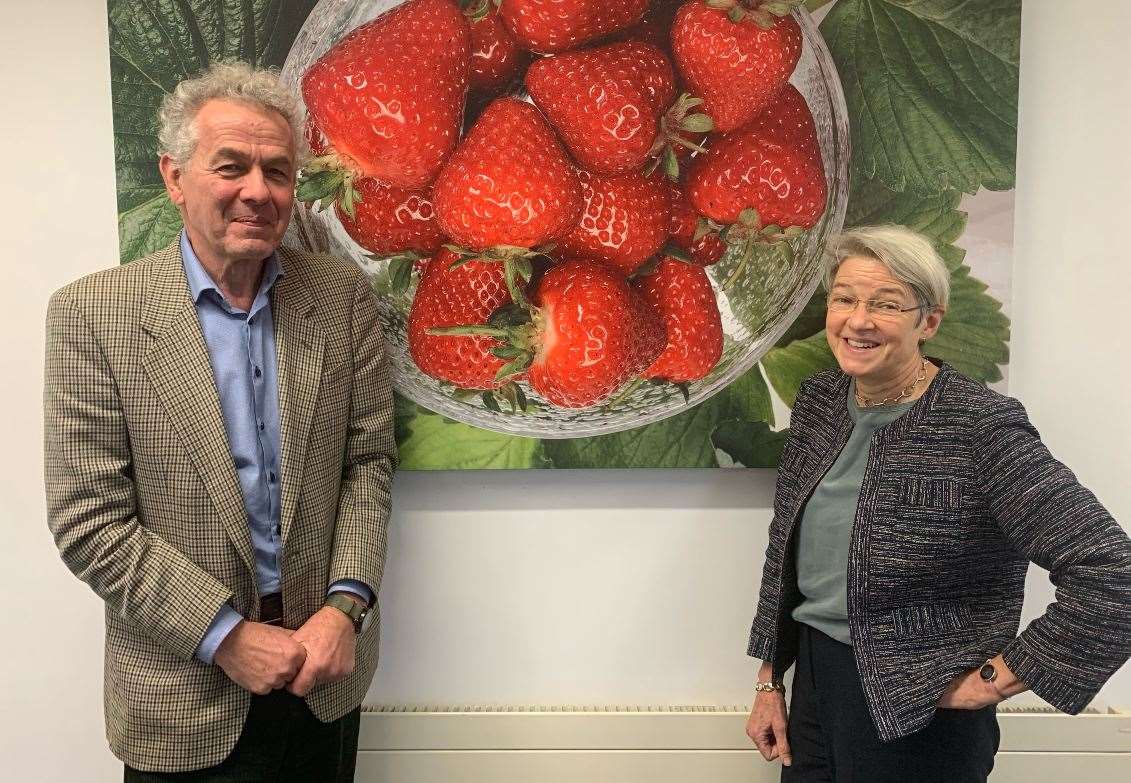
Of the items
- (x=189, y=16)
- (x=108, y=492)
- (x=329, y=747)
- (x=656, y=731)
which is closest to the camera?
(x=108, y=492)

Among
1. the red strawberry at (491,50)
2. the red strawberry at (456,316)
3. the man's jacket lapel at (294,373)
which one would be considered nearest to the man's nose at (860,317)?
the red strawberry at (456,316)

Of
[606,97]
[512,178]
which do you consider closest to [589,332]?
[512,178]

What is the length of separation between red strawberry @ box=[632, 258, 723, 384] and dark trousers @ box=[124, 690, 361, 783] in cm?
83

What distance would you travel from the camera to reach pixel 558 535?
61.7 inches

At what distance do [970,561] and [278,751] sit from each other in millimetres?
1085

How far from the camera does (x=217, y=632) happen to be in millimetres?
1090

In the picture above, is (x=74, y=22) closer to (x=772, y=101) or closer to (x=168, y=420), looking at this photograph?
(x=168, y=420)

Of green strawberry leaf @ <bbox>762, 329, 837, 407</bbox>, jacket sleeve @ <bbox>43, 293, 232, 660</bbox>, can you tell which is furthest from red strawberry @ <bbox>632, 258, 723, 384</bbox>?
jacket sleeve @ <bbox>43, 293, 232, 660</bbox>

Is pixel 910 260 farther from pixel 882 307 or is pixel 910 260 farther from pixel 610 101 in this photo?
pixel 610 101

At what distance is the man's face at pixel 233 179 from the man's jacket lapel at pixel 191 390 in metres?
0.11

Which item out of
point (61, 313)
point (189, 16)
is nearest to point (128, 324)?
point (61, 313)

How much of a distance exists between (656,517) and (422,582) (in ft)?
1.61

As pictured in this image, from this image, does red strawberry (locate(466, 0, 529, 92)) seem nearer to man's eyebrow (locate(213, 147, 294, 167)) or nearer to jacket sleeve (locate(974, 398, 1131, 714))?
man's eyebrow (locate(213, 147, 294, 167))

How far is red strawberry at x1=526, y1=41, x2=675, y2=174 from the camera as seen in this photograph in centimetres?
137
